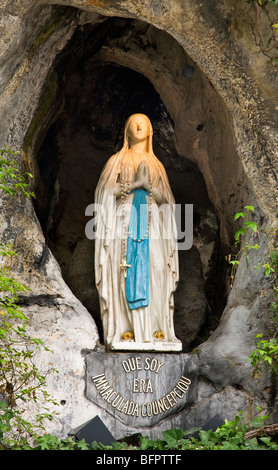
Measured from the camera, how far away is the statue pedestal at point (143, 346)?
6.74 meters

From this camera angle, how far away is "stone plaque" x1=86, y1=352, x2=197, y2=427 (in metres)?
6.63

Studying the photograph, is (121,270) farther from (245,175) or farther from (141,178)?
(245,175)

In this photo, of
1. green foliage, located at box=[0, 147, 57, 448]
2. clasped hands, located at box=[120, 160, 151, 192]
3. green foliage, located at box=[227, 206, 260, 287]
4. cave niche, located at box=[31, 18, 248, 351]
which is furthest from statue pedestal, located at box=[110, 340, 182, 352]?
clasped hands, located at box=[120, 160, 151, 192]

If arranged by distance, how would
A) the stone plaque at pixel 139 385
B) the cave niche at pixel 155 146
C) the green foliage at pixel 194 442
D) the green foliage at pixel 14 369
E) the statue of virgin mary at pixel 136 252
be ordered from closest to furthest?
the green foliage at pixel 194 442, the green foliage at pixel 14 369, the stone plaque at pixel 139 385, the statue of virgin mary at pixel 136 252, the cave niche at pixel 155 146

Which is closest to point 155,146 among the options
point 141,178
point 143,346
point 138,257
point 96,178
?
point 96,178

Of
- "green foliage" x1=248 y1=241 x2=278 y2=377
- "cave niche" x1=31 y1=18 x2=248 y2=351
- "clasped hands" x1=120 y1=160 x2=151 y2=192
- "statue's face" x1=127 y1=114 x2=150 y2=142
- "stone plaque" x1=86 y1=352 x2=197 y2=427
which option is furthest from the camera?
"cave niche" x1=31 y1=18 x2=248 y2=351

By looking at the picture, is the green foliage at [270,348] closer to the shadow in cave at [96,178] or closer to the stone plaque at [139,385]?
the stone plaque at [139,385]

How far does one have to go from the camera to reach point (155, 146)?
887cm

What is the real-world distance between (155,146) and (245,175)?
186 cm

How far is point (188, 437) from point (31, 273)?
197cm

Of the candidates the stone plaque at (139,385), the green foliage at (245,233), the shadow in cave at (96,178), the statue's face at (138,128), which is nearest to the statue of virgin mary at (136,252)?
the statue's face at (138,128)

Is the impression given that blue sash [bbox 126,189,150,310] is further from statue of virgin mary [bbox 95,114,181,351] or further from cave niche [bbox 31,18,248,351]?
cave niche [bbox 31,18,248,351]

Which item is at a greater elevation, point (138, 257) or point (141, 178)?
point (141, 178)

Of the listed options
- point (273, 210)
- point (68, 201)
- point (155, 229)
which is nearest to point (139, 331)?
point (155, 229)
